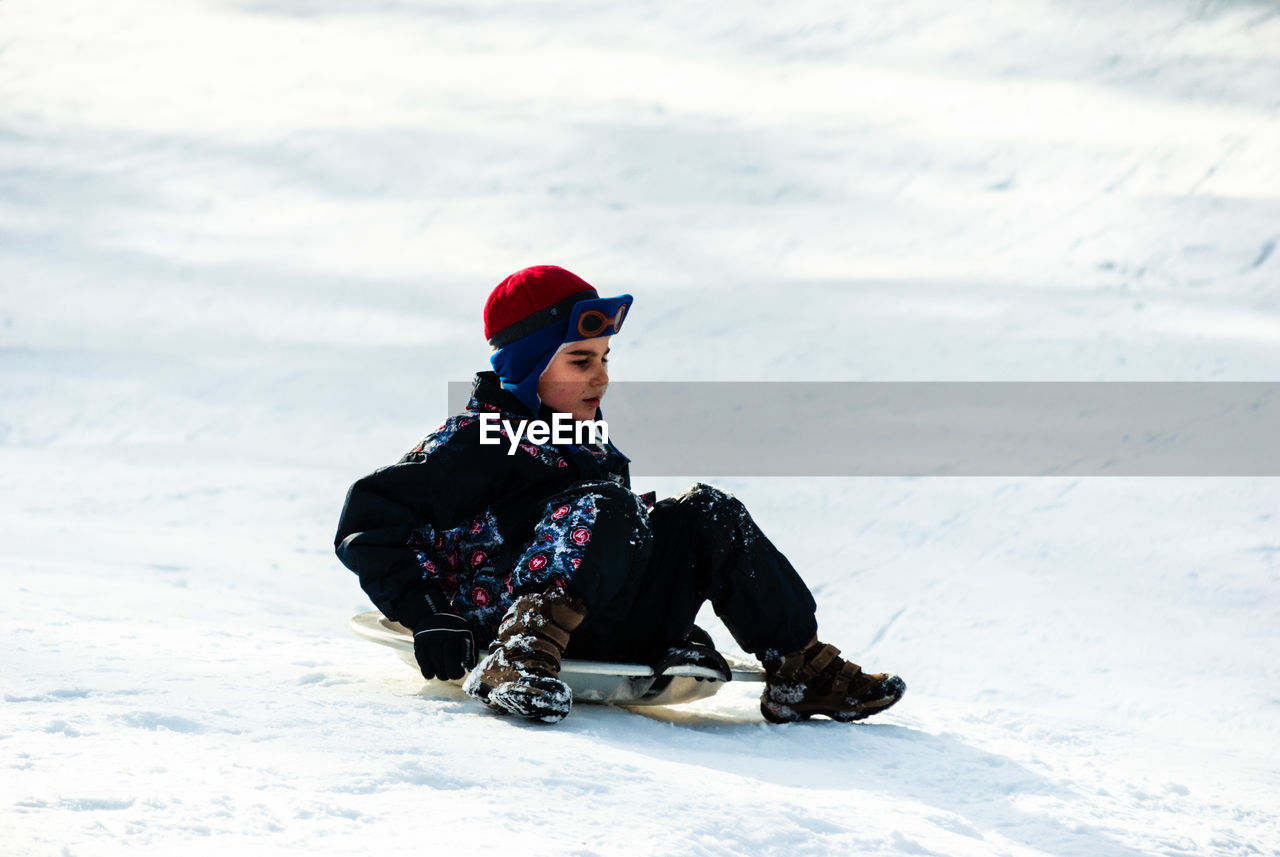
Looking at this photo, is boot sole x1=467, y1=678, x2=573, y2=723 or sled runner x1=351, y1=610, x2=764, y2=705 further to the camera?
sled runner x1=351, y1=610, x2=764, y2=705

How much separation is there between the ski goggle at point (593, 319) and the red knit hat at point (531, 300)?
0.03m

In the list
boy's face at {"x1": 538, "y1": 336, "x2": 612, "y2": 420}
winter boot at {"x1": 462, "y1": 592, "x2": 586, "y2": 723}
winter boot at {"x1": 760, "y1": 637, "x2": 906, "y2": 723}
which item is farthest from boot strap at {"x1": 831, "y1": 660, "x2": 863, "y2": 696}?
boy's face at {"x1": 538, "y1": 336, "x2": 612, "y2": 420}

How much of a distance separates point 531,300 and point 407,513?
0.44 m

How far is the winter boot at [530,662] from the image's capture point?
178cm

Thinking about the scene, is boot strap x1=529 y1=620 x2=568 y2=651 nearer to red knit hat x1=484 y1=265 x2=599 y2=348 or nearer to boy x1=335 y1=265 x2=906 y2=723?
boy x1=335 y1=265 x2=906 y2=723

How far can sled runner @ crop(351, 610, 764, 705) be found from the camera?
76.0 inches

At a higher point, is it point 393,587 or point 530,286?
point 530,286

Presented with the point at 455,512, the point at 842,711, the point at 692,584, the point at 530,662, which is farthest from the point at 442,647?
the point at 842,711

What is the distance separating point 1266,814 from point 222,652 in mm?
1788

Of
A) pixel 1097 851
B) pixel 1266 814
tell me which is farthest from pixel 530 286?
pixel 1266 814

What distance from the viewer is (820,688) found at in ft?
6.84

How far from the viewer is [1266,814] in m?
1.83

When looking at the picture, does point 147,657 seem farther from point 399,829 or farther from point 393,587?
point 399,829

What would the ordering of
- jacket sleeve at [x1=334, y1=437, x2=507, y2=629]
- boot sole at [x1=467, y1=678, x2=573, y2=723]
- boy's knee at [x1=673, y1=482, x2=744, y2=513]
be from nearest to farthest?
boot sole at [x1=467, y1=678, x2=573, y2=723], jacket sleeve at [x1=334, y1=437, x2=507, y2=629], boy's knee at [x1=673, y1=482, x2=744, y2=513]
